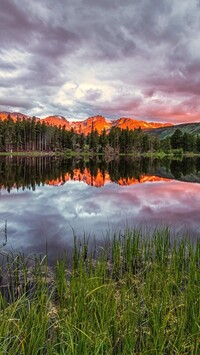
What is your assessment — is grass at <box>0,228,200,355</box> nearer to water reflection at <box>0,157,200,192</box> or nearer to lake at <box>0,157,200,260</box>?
lake at <box>0,157,200,260</box>

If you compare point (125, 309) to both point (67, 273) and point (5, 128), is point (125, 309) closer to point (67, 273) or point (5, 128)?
point (67, 273)

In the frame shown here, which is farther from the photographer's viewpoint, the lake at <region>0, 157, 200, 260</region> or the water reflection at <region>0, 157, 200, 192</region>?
the water reflection at <region>0, 157, 200, 192</region>

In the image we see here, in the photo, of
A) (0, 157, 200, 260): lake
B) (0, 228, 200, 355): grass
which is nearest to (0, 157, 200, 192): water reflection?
(0, 157, 200, 260): lake

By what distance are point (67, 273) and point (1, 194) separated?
68.8 ft

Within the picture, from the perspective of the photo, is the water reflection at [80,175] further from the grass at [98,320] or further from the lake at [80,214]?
the grass at [98,320]

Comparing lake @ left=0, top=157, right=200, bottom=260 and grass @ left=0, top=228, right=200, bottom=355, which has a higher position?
grass @ left=0, top=228, right=200, bottom=355

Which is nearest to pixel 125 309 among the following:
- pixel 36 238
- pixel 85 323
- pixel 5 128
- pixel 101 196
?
pixel 85 323

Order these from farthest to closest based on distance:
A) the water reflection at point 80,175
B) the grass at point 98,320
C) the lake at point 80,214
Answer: the water reflection at point 80,175
the lake at point 80,214
the grass at point 98,320

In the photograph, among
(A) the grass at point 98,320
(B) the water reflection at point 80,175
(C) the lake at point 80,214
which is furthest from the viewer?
(B) the water reflection at point 80,175

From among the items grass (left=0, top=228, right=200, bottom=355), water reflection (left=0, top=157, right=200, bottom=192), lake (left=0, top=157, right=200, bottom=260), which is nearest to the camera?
grass (left=0, top=228, right=200, bottom=355)

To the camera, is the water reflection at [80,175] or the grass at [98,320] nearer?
the grass at [98,320]

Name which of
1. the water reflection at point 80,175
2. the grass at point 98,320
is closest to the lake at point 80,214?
the grass at point 98,320

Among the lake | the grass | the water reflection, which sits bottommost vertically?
the lake

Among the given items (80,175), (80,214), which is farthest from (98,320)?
(80,175)
